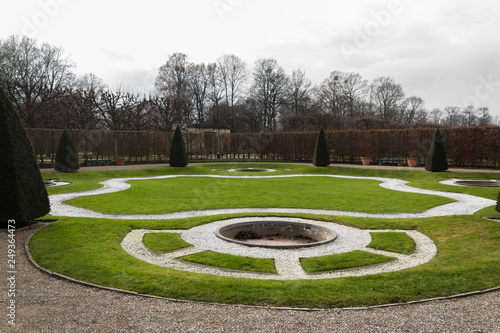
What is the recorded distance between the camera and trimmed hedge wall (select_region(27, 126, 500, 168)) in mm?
26500

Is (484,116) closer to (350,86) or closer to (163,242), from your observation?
(350,86)

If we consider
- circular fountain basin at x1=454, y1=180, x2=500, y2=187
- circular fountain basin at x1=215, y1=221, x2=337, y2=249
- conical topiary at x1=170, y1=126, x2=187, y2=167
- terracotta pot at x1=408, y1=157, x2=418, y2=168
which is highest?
conical topiary at x1=170, y1=126, x2=187, y2=167

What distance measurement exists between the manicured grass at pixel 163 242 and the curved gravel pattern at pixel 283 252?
139mm

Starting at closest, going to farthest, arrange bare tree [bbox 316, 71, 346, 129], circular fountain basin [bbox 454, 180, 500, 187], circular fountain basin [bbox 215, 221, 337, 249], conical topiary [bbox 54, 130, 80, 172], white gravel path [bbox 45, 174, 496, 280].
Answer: white gravel path [bbox 45, 174, 496, 280] < circular fountain basin [bbox 215, 221, 337, 249] < circular fountain basin [bbox 454, 180, 500, 187] < conical topiary [bbox 54, 130, 80, 172] < bare tree [bbox 316, 71, 346, 129]

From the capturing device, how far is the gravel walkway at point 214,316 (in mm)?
4418

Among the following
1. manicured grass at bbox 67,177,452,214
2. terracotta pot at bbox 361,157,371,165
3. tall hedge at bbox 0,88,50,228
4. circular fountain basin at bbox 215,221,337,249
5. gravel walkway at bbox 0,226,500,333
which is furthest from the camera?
terracotta pot at bbox 361,157,371,165

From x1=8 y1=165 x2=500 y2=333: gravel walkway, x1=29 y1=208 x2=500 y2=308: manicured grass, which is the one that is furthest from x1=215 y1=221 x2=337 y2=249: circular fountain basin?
x1=8 y1=165 x2=500 y2=333: gravel walkway

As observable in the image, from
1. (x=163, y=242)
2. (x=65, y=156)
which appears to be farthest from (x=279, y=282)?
(x=65, y=156)

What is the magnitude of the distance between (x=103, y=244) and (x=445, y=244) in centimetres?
840

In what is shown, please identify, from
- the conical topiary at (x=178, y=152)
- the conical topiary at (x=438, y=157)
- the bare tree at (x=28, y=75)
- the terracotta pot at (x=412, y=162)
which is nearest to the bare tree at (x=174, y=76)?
the bare tree at (x=28, y=75)

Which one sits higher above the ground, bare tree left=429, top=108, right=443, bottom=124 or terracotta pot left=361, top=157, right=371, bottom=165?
bare tree left=429, top=108, right=443, bottom=124

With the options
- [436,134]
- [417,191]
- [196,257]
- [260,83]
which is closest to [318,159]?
[436,134]

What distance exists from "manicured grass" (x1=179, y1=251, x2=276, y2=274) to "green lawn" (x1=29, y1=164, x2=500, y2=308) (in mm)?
783

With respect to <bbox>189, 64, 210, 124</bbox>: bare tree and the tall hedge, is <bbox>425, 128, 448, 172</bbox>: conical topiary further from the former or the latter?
<bbox>189, 64, 210, 124</bbox>: bare tree
